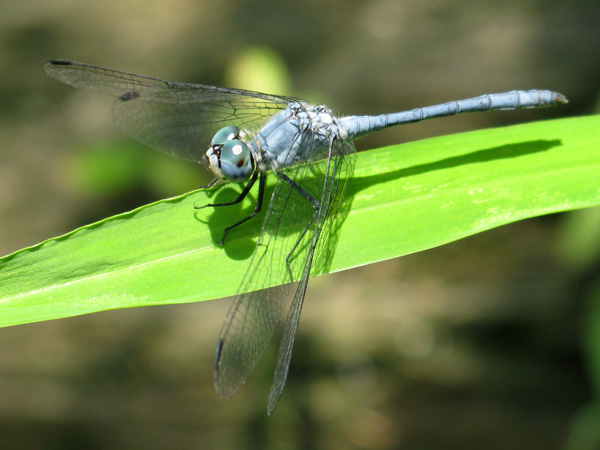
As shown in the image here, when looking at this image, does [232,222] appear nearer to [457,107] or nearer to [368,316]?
[457,107]

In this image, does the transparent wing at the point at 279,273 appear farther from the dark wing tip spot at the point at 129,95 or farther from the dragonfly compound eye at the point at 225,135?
the dark wing tip spot at the point at 129,95

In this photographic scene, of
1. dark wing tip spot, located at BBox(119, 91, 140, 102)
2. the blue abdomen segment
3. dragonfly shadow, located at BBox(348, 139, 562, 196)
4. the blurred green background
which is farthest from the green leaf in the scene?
the blurred green background

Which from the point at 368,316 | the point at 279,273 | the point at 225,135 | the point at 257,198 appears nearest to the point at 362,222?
the point at 279,273

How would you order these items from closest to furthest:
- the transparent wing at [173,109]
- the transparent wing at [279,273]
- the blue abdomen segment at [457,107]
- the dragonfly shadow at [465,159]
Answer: the transparent wing at [279,273] → the dragonfly shadow at [465,159] → the transparent wing at [173,109] → the blue abdomen segment at [457,107]

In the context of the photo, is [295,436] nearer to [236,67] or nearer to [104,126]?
[236,67]

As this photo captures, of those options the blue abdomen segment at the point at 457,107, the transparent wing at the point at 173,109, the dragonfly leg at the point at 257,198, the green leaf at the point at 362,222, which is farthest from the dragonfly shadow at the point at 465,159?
the transparent wing at the point at 173,109

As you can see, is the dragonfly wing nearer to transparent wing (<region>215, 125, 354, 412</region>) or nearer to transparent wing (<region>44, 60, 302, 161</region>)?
transparent wing (<region>215, 125, 354, 412</region>)
